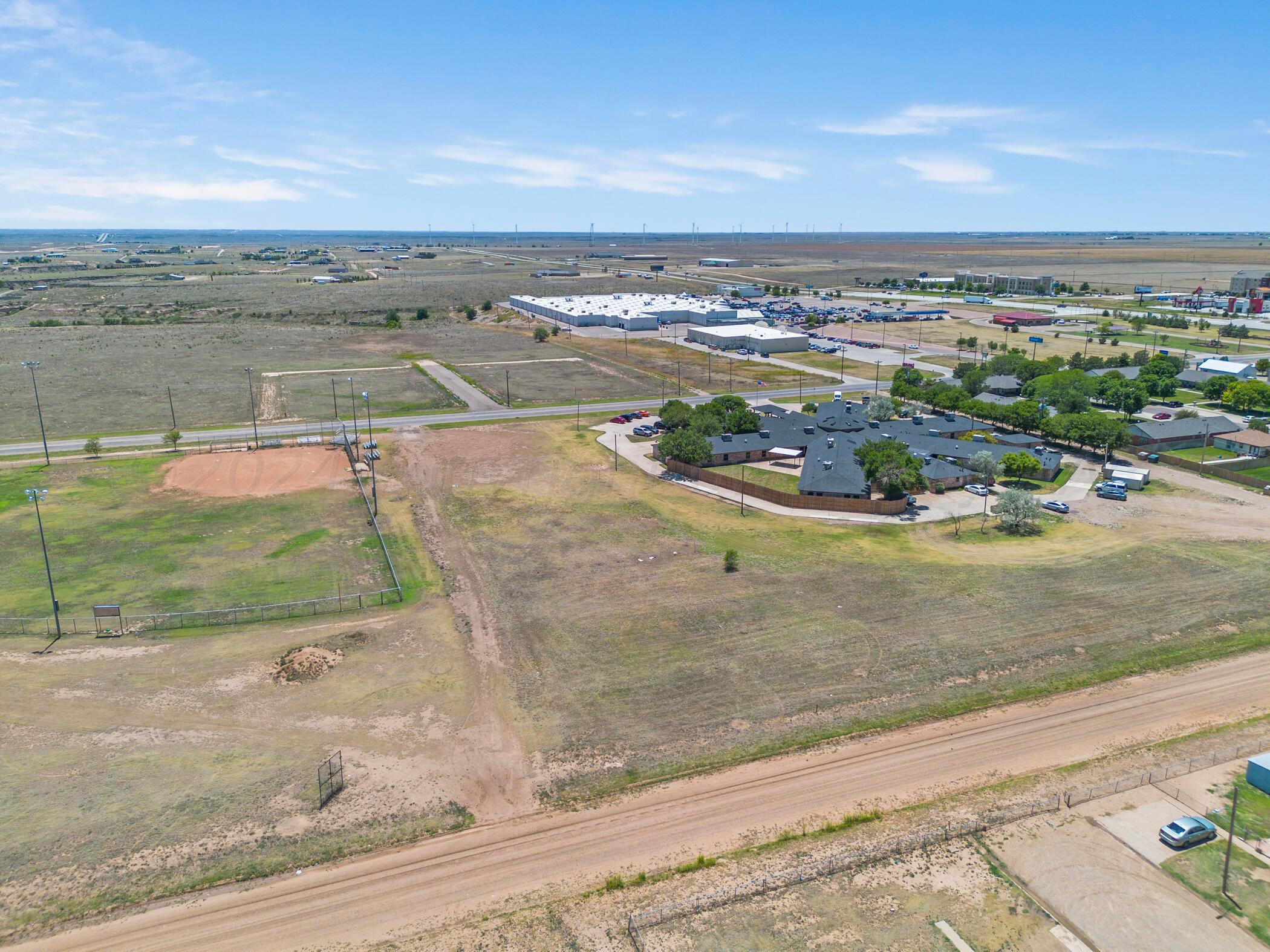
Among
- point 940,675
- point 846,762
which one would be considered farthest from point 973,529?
point 846,762

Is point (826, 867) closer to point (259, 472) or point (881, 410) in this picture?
point (259, 472)

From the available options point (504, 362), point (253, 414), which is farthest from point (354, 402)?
point (504, 362)

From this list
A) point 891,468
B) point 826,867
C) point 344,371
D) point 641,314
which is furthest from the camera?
point 641,314

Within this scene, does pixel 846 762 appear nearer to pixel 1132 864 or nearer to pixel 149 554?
pixel 1132 864

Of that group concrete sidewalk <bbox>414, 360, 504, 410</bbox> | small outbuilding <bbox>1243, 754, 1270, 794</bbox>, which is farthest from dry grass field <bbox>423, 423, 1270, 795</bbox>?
concrete sidewalk <bbox>414, 360, 504, 410</bbox>

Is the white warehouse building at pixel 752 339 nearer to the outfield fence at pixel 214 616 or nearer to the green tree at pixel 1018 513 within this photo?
the green tree at pixel 1018 513

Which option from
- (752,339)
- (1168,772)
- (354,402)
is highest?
(752,339)
